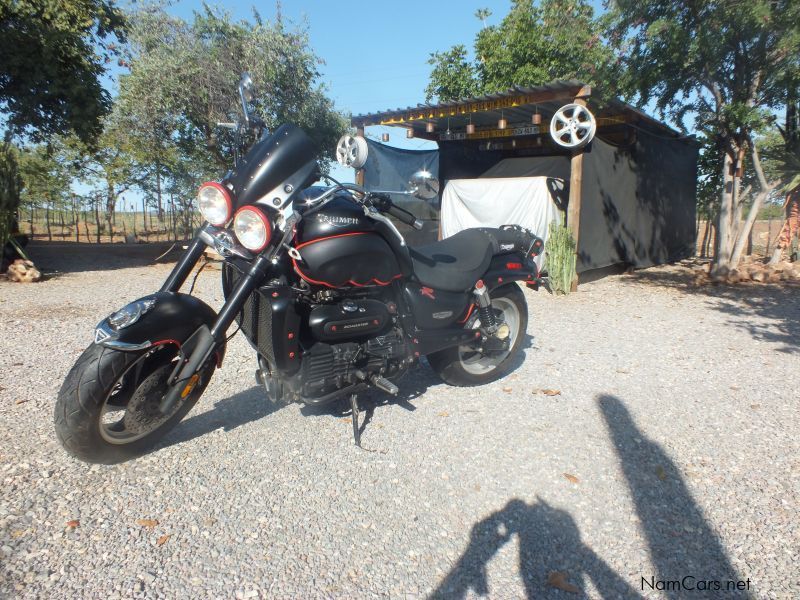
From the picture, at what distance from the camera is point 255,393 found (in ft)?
12.4

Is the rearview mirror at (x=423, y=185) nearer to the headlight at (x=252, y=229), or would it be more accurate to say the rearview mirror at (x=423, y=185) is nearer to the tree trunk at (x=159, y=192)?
the headlight at (x=252, y=229)

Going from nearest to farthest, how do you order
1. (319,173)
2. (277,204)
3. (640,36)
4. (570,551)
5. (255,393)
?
(570,551) < (277,204) < (319,173) < (255,393) < (640,36)

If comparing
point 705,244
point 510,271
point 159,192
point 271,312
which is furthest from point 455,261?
point 159,192

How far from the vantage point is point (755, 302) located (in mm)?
7520

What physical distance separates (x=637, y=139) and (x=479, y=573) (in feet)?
33.9

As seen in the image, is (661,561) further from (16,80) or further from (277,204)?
(16,80)

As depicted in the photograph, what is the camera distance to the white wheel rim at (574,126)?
8.23m

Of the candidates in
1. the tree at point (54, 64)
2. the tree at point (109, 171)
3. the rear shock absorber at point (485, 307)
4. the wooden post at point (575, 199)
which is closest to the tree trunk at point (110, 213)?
the tree at point (109, 171)

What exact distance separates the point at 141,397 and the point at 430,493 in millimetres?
1482

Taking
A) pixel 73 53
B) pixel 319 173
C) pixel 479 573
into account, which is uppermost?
pixel 73 53

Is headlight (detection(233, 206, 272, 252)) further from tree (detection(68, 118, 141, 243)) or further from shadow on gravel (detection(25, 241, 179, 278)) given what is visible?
tree (detection(68, 118, 141, 243))

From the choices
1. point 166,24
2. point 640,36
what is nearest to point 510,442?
point 640,36

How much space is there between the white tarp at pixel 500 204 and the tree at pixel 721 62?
7.11ft

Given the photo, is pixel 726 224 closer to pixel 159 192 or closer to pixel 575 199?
pixel 575 199
